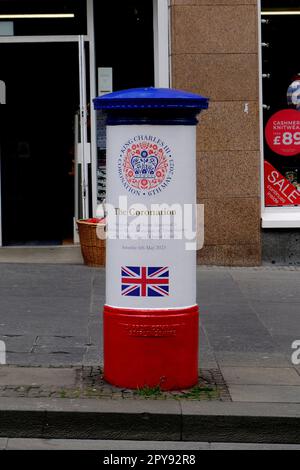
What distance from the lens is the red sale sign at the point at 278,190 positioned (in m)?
13.1

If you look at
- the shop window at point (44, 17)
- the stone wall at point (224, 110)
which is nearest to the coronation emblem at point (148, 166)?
the stone wall at point (224, 110)

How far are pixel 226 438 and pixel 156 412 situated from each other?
0.49m

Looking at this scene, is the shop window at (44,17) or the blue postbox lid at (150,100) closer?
the blue postbox lid at (150,100)

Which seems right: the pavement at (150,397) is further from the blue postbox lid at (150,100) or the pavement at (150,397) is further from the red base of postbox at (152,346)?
the blue postbox lid at (150,100)

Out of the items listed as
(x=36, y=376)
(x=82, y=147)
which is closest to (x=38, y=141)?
(x=82, y=147)

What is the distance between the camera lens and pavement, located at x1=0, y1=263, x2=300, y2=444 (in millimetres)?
6449

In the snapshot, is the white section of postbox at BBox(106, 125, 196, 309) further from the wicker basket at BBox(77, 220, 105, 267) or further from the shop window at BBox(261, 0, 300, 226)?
the shop window at BBox(261, 0, 300, 226)

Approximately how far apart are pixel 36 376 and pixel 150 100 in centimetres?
222

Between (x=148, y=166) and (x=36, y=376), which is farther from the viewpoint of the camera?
(x=36, y=376)

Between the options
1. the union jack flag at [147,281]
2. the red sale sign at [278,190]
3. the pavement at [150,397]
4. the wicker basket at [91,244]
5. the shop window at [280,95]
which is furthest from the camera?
the red sale sign at [278,190]

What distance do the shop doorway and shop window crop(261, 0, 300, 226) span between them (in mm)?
2654

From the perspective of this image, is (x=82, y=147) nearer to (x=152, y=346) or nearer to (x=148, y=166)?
(x=148, y=166)

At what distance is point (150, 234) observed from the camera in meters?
6.88
